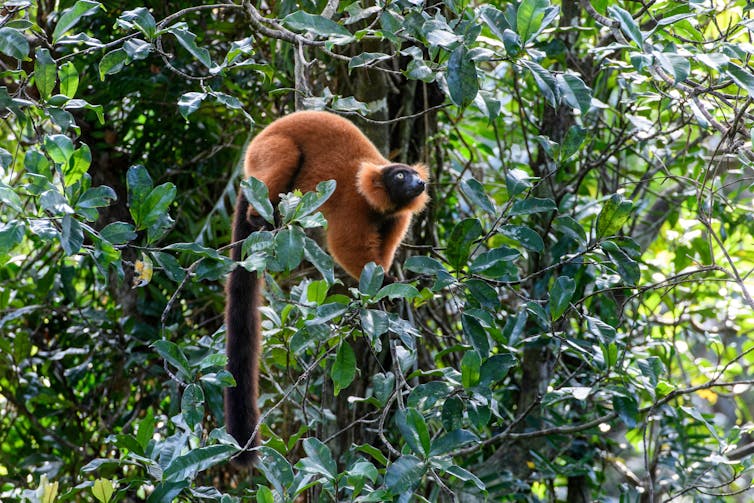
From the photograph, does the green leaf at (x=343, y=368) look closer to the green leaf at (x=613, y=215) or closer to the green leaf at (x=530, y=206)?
the green leaf at (x=530, y=206)

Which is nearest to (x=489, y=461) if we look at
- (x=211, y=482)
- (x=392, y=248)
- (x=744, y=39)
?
(x=392, y=248)

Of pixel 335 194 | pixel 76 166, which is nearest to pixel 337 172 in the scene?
pixel 335 194

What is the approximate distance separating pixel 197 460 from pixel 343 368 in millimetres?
465

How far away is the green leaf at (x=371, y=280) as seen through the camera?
7.14ft

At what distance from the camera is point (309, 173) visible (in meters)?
3.17

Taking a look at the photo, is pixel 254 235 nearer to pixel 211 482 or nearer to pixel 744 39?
pixel 211 482

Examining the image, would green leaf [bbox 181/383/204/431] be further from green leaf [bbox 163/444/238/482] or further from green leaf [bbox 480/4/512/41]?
green leaf [bbox 480/4/512/41]

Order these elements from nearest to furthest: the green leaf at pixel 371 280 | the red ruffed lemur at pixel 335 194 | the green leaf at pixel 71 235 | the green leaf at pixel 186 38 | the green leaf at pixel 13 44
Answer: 1. the green leaf at pixel 71 235
2. the green leaf at pixel 371 280
3. the green leaf at pixel 13 44
4. the green leaf at pixel 186 38
5. the red ruffed lemur at pixel 335 194

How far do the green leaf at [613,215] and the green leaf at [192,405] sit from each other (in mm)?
1328

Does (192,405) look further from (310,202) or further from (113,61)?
(113,61)

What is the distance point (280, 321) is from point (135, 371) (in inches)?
68.4

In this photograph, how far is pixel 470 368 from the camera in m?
2.27

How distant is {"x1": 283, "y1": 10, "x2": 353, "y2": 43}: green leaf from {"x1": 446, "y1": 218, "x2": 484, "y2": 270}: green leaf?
A: 2.22ft

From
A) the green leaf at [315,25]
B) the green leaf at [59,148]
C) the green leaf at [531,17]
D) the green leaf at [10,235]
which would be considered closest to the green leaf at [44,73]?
the green leaf at [59,148]
